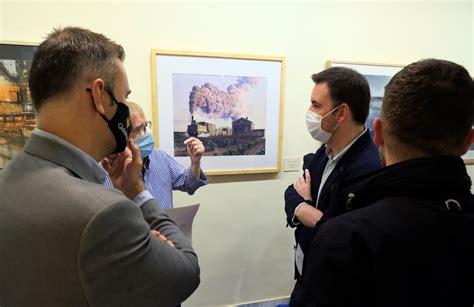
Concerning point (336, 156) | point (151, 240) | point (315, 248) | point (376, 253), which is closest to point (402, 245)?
point (376, 253)

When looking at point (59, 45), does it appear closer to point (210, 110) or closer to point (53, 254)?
point (53, 254)

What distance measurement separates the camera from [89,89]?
0.69 metres

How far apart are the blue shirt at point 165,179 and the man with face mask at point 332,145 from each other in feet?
1.89

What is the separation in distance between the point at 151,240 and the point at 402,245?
21.6 inches

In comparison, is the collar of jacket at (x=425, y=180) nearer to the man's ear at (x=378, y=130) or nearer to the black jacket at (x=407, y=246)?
the black jacket at (x=407, y=246)

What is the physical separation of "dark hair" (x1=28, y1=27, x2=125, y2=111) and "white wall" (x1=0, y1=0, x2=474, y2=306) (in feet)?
3.87

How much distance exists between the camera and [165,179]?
152 centimetres

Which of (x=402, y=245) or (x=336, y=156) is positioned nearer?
(x=402, y=245)

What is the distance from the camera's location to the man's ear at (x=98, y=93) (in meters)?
0.69

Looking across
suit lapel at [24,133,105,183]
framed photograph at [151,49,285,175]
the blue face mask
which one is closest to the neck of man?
framed photograph at [151,49,285,175]

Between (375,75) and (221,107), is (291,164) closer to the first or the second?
(221,107)

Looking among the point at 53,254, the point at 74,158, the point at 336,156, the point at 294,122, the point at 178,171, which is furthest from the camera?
the point at 294,122

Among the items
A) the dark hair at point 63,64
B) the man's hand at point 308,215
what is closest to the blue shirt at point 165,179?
the man's hand at point 308,215

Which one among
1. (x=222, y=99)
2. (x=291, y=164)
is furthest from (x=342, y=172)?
(x=222, y=99)
